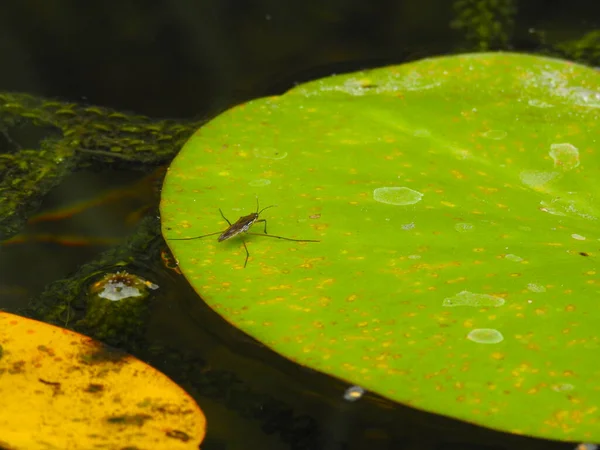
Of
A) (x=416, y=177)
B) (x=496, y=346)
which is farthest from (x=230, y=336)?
(x=416, y=177)

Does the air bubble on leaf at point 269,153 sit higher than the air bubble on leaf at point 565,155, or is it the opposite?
the air bubble on leaf at point 269,153

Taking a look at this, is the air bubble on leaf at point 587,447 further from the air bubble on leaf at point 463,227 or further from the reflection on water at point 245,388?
the air bubble on leaf at point 463,227

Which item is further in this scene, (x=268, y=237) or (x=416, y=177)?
(x=416, y=177)

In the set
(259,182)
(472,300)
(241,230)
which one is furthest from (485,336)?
(259,182)

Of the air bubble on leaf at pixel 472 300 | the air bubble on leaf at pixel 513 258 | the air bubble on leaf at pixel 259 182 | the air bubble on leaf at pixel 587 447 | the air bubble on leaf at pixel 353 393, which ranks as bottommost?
the air bubble on leaf at pixel 587 447

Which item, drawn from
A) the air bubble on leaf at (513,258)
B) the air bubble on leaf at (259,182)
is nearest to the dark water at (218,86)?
the air bubble on leaf at (259,182)

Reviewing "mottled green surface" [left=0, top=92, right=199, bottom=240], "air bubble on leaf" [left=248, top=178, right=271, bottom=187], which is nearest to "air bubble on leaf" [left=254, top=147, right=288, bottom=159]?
"air bubble on leaf" [left=248, top=178, right=271, bottom=187]

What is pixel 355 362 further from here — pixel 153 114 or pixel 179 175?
pixel 153 114
